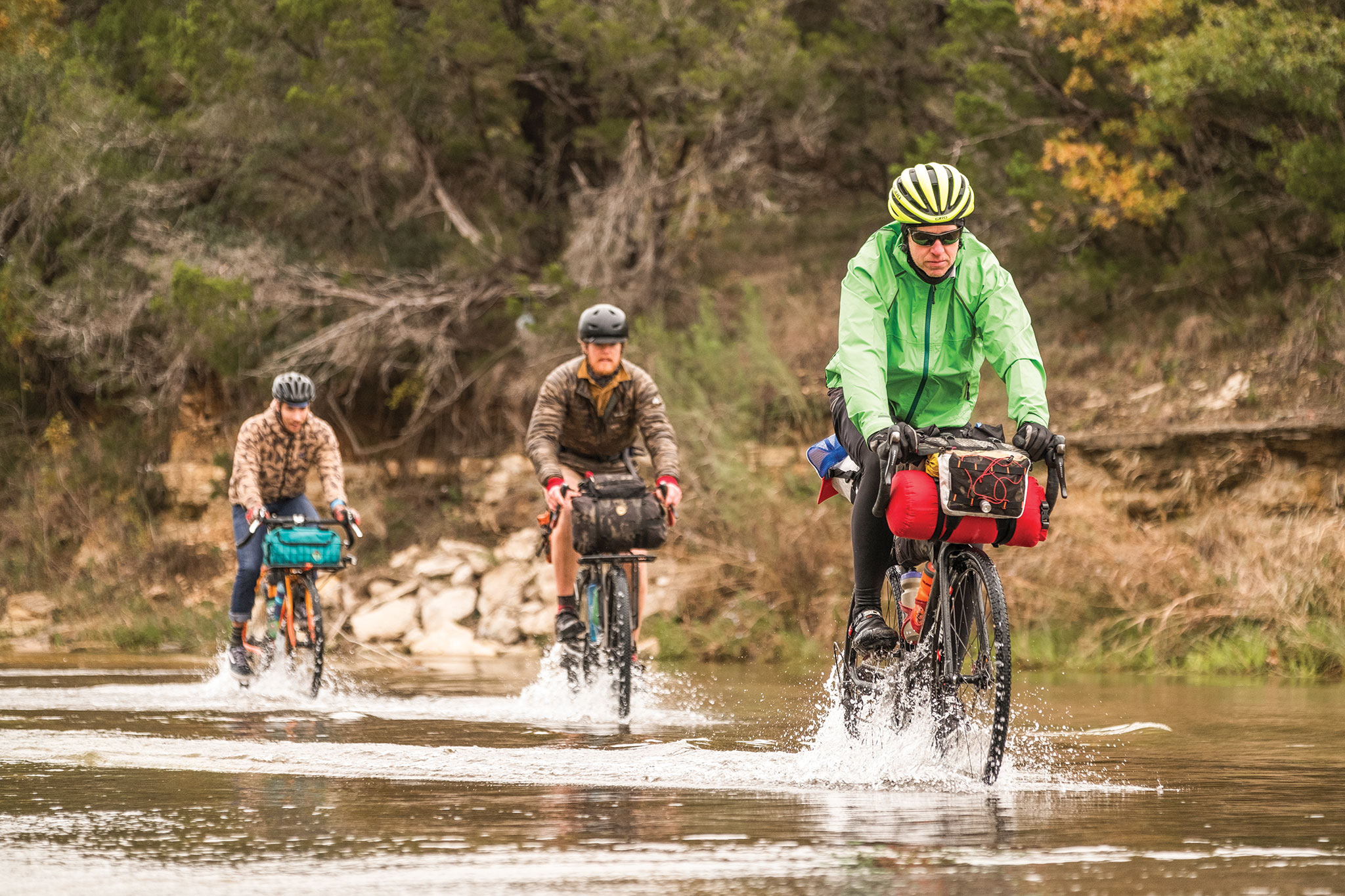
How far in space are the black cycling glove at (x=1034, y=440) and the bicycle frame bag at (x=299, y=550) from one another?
22.8 ft

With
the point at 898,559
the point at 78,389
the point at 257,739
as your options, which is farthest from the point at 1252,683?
the point at 78,389

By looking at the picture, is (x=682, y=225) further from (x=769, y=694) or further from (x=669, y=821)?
(x=669, y=821)

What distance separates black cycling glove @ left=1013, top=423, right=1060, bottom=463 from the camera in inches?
247

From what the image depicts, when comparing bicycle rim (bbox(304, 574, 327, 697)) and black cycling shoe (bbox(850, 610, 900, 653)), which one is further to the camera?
bicycle rim (bbox(304, 574, 327, 697))

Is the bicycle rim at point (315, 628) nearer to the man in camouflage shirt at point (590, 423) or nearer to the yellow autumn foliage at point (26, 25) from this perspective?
the man in camouflage shirt at point (590, 423)

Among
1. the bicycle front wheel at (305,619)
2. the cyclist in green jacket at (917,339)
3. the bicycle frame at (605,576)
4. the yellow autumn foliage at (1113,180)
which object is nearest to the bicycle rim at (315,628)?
the bicycle front wheel at (305,619)

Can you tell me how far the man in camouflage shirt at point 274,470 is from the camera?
485 inches

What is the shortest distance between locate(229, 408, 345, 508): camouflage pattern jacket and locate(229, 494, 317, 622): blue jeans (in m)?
0.10

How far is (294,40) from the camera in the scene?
2369 cm

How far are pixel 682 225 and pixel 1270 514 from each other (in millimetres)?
9963

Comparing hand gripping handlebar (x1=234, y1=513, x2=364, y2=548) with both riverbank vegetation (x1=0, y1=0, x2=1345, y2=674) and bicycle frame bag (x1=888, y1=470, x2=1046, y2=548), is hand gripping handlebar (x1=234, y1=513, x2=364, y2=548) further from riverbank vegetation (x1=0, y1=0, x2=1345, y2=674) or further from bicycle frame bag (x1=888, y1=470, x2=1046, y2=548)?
bicycle frame bag (x1=888, y1=470, x2=1046, y2=548)

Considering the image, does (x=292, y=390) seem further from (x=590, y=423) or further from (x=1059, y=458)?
(x=1059, y=458)

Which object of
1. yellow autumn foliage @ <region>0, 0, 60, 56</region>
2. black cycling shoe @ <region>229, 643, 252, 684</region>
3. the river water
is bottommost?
the river water

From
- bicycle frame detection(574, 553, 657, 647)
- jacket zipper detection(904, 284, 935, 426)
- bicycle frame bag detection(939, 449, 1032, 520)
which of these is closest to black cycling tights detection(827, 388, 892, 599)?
jacket zipper detection(904, 284, 935, 426)
